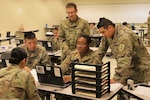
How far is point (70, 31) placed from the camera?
3885 millimetres

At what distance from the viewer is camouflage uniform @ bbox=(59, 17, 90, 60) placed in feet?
12.5

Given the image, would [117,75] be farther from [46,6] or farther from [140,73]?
[46,6]

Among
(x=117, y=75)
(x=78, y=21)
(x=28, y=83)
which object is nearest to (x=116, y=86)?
(x=117, y=75)

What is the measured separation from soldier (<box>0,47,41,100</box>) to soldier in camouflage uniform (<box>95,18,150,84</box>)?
38.6 inches

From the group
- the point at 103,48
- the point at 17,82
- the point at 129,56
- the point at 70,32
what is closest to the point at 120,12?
the point at 70,32

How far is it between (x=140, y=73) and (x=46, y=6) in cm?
890

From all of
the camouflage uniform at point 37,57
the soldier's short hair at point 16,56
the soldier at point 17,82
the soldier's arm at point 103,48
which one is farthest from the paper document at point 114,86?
the camouflage uniform at point 37,57

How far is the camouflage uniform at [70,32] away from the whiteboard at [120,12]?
8.24 meters

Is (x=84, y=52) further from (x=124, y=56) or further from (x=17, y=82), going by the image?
(x=17, y=82)

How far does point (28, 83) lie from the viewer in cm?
221

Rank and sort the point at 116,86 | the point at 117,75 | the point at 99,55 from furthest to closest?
the point at 99,55 < the point at 117,75 < the point at 116,86

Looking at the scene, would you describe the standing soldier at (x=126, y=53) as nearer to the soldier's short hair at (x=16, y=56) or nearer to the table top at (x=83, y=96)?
the table top at (x=83, y=96)

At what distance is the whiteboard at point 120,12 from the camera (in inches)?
453

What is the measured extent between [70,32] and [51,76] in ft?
4.54
